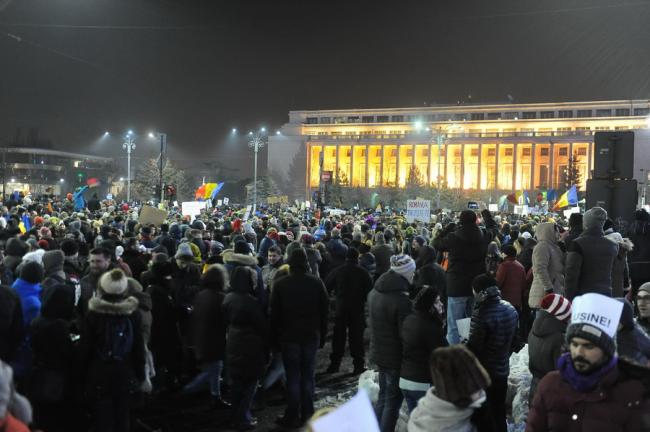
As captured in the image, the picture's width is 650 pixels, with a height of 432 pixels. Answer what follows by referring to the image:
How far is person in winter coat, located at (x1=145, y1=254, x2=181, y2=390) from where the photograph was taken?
8055mm

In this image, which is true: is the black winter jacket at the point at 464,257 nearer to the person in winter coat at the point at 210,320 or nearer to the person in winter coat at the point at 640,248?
the person in winter coat at the point at 640,248

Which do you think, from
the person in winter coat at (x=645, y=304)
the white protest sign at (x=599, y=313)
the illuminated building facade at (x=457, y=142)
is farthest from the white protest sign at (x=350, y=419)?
the illuminated building facade at (x=457, y=142)

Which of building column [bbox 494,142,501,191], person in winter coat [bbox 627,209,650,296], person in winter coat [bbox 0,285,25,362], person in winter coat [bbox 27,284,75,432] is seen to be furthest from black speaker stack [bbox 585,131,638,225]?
building column [bbox 494,142,501,191]

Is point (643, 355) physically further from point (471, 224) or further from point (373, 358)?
point (471, 224)

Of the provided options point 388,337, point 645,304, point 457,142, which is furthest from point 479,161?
point 645,304

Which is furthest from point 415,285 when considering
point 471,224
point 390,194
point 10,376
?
point 390,194

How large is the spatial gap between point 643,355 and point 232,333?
402cm

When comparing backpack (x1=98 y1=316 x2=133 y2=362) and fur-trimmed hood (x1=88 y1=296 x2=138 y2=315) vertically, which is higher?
fur-trimmed hood (x1=88 y1=296 x2=138 y2=315)

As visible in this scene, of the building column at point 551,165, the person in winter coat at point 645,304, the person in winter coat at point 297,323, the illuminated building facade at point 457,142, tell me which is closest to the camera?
the person in winter coat at point 645,304

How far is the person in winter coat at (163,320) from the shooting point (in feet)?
26.4

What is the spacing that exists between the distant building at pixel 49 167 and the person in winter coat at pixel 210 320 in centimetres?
8746

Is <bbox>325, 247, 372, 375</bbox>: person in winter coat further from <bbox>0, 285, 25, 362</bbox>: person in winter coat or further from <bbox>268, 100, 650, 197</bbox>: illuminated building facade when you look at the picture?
<bbox>268, 100, 650, 197</bbox>: illuminated building facade

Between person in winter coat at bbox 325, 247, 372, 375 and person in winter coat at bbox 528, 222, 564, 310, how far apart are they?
243cm

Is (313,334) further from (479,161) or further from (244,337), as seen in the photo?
(479,161)
